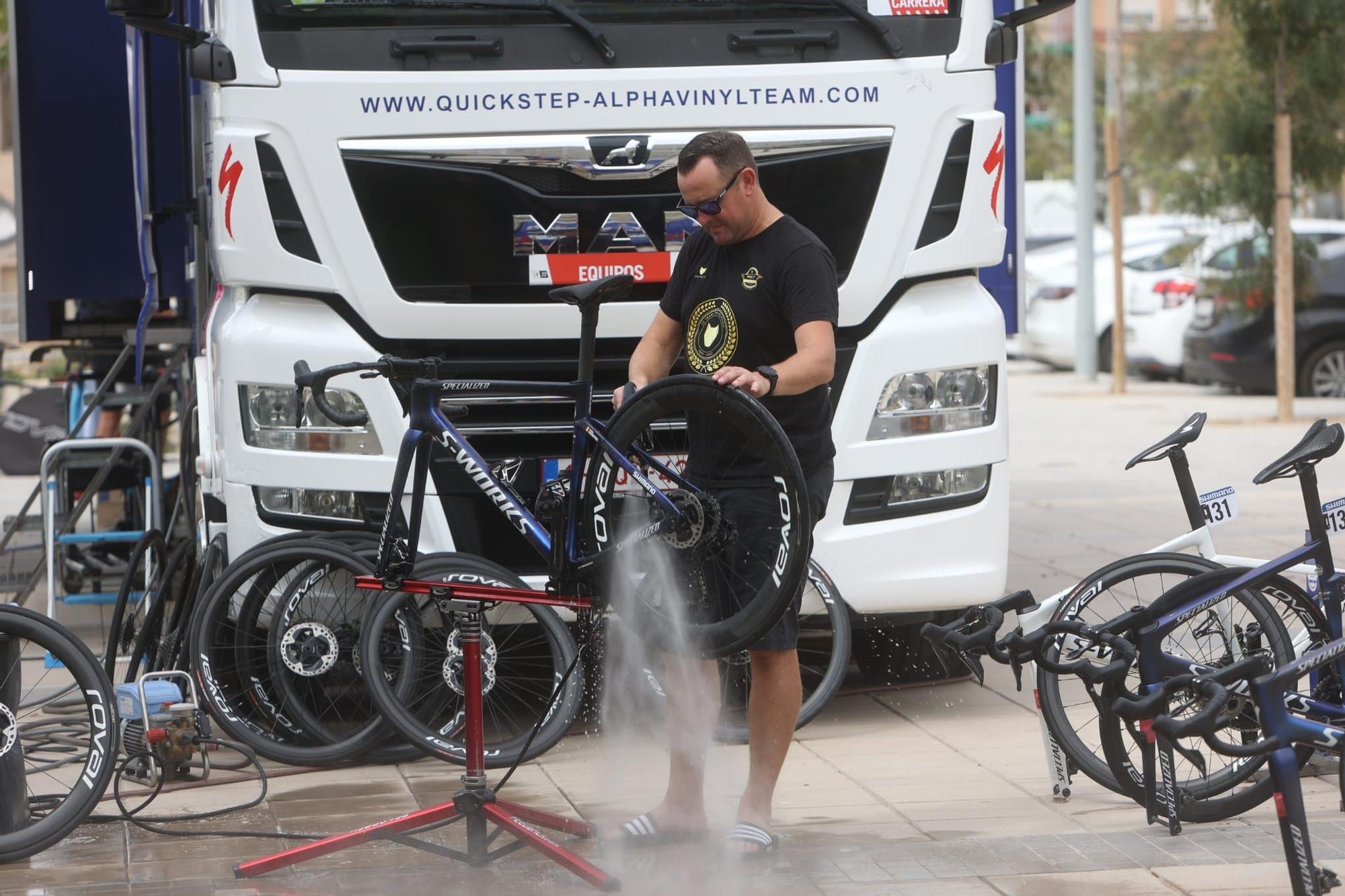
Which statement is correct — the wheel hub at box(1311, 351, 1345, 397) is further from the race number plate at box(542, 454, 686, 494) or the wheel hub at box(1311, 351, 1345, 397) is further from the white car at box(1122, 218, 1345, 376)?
the race number plate at box(542, 454, 686, 494)

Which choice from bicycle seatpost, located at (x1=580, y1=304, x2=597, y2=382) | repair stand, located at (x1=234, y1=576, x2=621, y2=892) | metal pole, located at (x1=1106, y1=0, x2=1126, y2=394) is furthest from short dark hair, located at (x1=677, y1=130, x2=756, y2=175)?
metal pole, located at (x1=1106, y1=0, x2=1126, y2=394)

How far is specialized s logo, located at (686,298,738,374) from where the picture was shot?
518 cm

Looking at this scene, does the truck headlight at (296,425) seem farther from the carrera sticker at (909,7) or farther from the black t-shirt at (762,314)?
the carrera sticker at (909,7)

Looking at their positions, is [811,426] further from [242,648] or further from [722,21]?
[242,648]

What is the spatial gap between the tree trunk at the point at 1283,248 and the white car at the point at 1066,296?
7.18 meters

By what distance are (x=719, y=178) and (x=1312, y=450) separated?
1.77m

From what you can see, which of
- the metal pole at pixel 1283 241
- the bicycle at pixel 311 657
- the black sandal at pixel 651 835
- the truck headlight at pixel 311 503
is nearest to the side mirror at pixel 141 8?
the truck headlight at pixel 311 503

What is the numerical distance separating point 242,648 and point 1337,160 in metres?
13.6

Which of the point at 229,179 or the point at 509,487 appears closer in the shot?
the point at 509,487

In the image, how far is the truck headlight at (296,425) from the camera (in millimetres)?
6348

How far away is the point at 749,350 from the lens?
519 cm

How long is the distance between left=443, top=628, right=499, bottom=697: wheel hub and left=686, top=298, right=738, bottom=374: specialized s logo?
1428mm

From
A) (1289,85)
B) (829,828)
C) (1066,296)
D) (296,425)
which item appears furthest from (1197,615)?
(1066,296)

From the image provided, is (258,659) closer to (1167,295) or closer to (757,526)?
(757,526)
